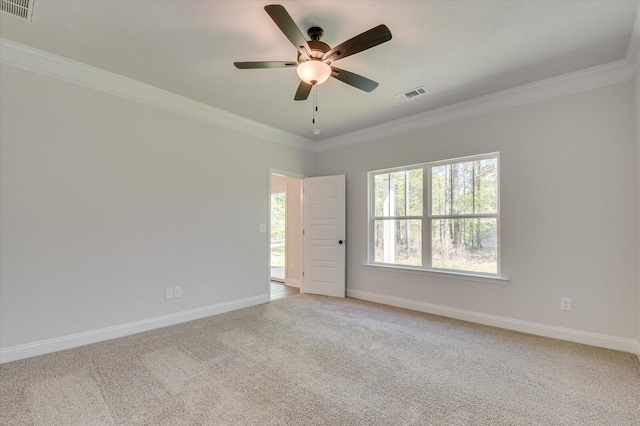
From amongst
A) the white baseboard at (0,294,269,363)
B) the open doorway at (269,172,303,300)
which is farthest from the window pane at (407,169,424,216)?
the white baseboard at (0,294,269,363)

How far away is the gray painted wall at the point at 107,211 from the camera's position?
8.73 feet

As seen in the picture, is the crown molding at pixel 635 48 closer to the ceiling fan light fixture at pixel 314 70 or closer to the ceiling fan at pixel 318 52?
the ceiling fan at pixel 318 52

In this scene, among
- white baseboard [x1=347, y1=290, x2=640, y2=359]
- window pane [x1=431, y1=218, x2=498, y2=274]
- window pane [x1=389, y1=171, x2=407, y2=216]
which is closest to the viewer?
white baseboard [x1=347, y1=290, x2=640, y2=359]

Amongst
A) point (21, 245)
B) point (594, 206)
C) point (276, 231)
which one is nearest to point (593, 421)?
point (594, 206)

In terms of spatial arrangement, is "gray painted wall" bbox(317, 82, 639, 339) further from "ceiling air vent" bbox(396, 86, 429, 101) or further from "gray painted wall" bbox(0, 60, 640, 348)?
"ceiling air vent" bbox(396, 86, 429, 101)

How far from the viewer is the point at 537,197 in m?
3.28

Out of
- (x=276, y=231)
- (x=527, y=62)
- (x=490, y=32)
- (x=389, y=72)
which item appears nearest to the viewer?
(x=490, y=32)

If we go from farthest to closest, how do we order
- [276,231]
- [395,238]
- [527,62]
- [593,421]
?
[276,231]
[395,238]
[527,62]
[593,421]

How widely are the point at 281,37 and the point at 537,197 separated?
3.08 m

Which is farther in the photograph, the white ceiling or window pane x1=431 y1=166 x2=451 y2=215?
window pane x1=431 y1=166 x2=451 y2=215

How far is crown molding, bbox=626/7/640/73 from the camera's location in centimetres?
229

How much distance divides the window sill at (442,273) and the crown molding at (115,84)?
271 centimetres

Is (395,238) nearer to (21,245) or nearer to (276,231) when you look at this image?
(276,231)

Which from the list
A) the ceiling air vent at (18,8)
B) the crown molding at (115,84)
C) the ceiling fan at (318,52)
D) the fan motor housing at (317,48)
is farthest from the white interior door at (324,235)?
the ceiling air vent at (18,8)
